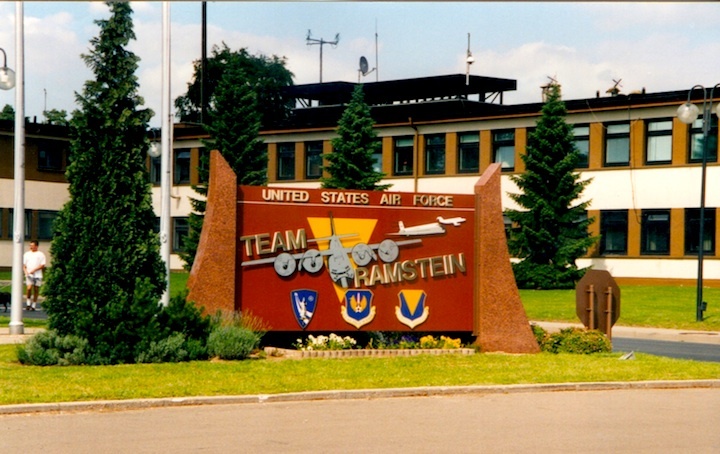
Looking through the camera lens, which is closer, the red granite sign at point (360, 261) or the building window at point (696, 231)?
the red granite sign at point (360, 261)

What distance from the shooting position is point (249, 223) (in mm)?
19141

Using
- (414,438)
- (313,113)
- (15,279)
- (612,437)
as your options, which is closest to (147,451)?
(414,438)

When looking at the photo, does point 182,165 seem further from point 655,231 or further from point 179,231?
point 655,231

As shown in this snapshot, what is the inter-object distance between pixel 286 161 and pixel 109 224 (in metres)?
41.0

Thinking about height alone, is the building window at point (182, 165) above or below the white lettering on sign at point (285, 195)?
above

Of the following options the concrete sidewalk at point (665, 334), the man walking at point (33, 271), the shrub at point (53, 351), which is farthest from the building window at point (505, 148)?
the shrub at point (53, 351)

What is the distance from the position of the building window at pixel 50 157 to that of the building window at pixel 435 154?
64.8ft

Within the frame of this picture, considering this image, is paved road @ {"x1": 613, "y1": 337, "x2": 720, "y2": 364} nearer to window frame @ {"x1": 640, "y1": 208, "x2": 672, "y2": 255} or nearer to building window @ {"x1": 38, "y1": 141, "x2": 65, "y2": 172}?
window frame @ {"x1": 640, "y1": 208, "x2": 672, "y2": 255}

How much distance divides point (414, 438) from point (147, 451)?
2.63 meters

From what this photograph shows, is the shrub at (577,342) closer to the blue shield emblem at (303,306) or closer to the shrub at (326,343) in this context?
the shrub at (326,343)

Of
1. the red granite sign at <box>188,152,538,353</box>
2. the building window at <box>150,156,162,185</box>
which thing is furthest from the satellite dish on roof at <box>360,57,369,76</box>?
the red granite sign at <box>188,152,538,353</box>

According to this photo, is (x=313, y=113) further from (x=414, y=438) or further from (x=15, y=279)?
(x=414, y=438)

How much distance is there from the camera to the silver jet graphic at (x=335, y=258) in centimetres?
1933

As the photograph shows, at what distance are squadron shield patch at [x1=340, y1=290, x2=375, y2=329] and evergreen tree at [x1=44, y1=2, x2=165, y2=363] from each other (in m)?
→ 3.76
